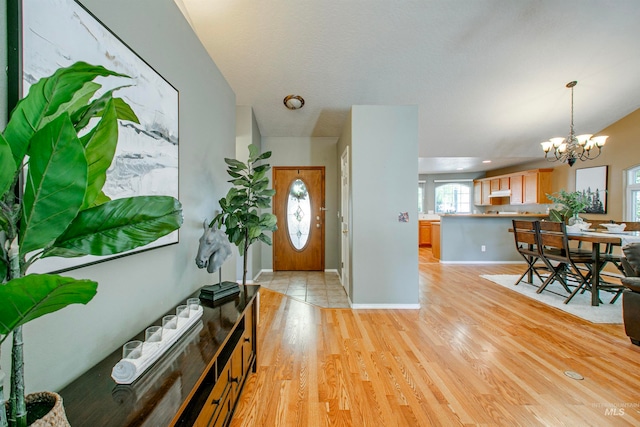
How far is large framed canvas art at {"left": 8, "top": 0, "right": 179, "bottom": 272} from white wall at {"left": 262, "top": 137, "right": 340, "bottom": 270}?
3.25 metres

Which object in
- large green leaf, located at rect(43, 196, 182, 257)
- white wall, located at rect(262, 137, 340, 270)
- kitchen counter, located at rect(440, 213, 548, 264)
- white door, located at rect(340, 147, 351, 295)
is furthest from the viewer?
kitchen counter, located at rect(440, 213, 548, 264)

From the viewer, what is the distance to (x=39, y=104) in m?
0.46

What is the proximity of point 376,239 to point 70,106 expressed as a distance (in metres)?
2.89

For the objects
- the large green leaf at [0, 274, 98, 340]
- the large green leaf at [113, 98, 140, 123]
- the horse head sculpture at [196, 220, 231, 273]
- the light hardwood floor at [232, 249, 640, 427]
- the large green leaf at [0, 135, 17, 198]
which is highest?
the large green leaf at [113, 98, 140, 123]

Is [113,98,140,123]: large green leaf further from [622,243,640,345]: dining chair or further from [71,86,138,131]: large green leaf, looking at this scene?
[622,243,640,345]: dining chair

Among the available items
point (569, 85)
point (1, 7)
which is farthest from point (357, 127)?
point (569, 85)

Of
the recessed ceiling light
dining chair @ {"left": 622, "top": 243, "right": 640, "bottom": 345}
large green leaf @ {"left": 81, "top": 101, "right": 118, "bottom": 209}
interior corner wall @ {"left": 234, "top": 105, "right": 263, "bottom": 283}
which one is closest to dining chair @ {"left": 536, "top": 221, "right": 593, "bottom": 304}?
dining chair @ {"left": 622, "top": 243, "right": 640, "bottom": 345}

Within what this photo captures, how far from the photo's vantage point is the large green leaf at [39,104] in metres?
0.45

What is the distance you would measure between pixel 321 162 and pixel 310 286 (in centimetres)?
221

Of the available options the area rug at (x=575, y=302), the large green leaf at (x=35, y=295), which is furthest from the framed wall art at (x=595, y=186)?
the large green leaf at (x=35, y=295)

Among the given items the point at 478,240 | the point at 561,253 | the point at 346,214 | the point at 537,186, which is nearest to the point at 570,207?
Answer: the point at 561,253

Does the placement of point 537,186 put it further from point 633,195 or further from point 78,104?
point 78,104

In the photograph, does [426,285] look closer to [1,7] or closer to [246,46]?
[246,46]

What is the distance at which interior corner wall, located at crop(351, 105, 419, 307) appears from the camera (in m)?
3.08
